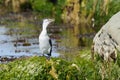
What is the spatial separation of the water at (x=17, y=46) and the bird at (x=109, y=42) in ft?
29.5

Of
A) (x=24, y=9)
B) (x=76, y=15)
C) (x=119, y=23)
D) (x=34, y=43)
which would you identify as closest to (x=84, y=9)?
(x=76, y=15)

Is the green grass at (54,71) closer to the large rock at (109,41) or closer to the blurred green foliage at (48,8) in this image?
the large rock at (109,41)

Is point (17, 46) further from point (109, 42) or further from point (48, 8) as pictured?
point (48, 8)

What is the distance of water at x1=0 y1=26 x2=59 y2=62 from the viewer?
23953mm

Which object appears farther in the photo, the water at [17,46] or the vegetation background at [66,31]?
the water at [17,46]

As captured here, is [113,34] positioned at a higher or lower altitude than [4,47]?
higher

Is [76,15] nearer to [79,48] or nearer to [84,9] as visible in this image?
[84,9]

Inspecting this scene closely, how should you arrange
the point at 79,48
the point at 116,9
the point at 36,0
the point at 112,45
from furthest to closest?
the point at 36,0 < the point at 116,9 < the point at 79,48 < the point at 112,45

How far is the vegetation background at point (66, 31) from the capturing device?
12516 millimetres

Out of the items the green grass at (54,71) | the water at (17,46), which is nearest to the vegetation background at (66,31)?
the green grass at (54,71)

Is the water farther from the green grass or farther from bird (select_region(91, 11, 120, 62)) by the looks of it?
the green grass

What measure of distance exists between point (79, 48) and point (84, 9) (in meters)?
8.97

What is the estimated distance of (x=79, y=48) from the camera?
25828 mm

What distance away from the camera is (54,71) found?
12.3 meters
